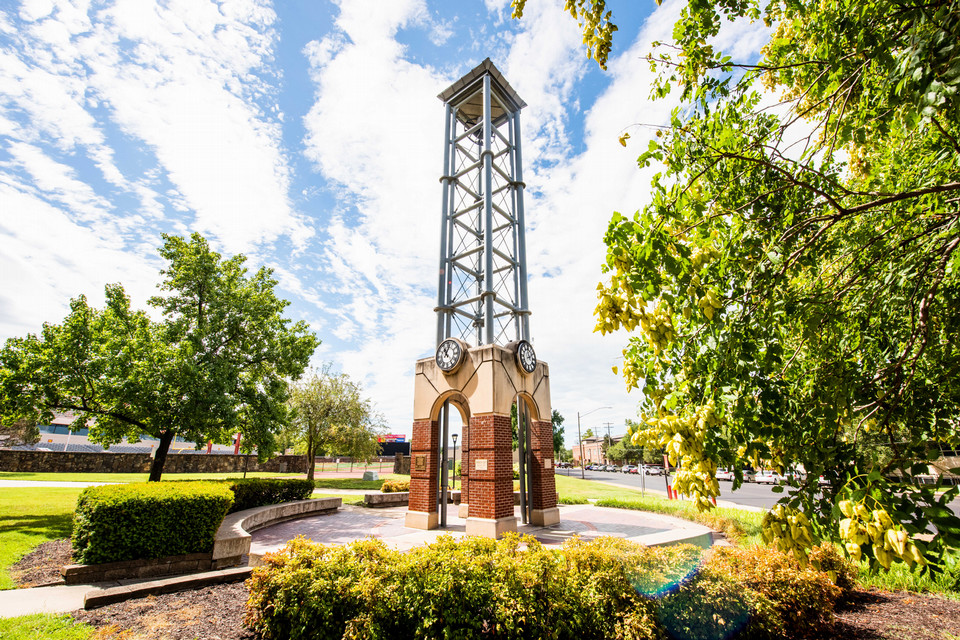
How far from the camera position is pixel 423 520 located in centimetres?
1115

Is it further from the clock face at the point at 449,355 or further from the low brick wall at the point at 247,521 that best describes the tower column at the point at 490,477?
the low brick wall at the point at 247,521

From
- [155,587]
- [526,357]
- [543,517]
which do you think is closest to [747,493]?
[543,517]

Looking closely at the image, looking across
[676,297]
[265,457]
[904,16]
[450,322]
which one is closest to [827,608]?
[676,297]

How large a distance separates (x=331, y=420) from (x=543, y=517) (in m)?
20.2

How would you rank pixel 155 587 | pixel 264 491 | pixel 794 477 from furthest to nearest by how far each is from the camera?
pixel 264 491 < pixel 155 587 < pixel 794 477

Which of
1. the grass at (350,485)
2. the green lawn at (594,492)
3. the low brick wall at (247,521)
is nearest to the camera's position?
the low brick wall at (247,521)

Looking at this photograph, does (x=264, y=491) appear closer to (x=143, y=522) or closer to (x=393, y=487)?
(x=143, y=522)

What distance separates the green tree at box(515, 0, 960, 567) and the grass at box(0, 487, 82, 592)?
7229mm

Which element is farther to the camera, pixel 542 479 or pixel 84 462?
pixel 84 462

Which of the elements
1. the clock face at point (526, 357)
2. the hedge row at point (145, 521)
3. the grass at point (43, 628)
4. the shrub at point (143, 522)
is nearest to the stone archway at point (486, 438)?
the clock face at point (526, 357)

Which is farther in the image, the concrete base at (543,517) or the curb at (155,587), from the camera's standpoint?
the concrete base at (543,517)

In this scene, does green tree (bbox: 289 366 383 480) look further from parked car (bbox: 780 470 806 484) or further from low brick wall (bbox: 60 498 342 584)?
parked car (bbox: 780 470 806 484)

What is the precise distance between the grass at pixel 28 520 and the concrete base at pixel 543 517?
9757mm

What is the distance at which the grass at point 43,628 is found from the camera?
15.1ft
